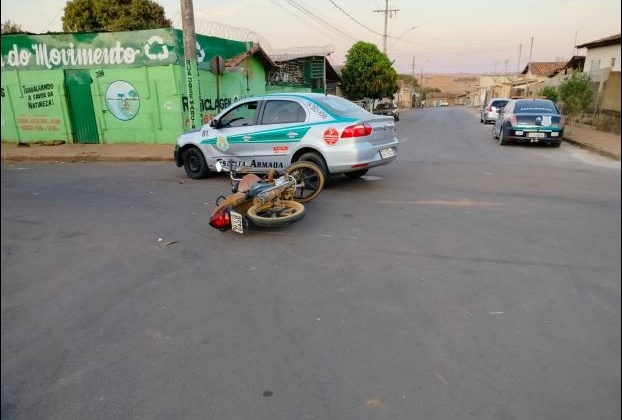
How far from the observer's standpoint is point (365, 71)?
32688mm

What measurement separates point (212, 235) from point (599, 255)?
469 centimetres

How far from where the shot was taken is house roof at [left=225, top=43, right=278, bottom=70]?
16.5 m

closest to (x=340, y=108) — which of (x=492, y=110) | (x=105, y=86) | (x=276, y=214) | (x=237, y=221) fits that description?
(x=276, y=214)

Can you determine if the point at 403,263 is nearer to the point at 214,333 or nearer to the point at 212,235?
the point at 214,333

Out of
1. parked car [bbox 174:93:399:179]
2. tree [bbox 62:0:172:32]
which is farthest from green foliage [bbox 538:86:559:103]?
tree [bbox 62:0:172:32]

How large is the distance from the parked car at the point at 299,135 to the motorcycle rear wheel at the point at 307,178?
385 millimetres

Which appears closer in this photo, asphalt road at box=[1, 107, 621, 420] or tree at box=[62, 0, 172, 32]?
asphalt road at box=[1, 107, 621, 420]

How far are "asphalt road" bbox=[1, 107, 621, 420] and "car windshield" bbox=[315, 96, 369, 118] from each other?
2177mm

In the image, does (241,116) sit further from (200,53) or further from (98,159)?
(200,53)

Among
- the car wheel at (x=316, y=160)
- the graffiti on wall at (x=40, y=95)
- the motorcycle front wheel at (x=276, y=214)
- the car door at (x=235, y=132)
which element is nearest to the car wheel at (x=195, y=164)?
the car door at (x=235, y=132)

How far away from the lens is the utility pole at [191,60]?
1199 centimetres

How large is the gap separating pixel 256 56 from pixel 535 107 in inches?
462

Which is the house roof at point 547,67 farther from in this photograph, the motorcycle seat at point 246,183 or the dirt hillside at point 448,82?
the dirt hillside at point 448,82

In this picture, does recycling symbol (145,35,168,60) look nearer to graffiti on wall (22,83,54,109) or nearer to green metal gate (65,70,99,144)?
green metal gate (65,70,99,144)
